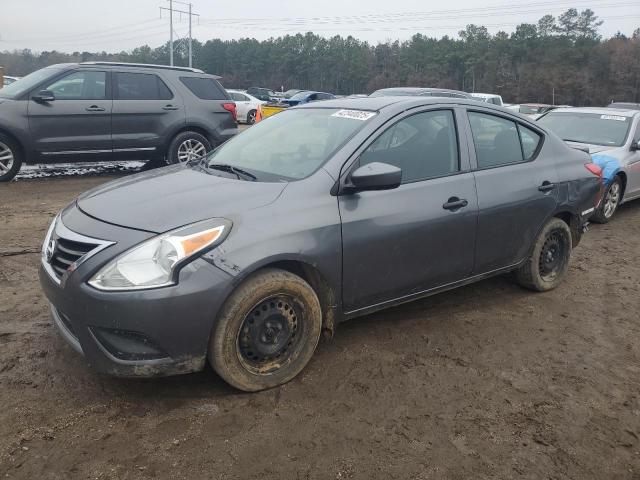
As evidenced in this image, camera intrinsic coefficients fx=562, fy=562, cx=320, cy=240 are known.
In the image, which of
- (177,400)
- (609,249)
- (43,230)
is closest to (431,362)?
(177,400)

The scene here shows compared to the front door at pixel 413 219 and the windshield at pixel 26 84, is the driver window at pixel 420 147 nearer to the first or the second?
the front door at pixel 413 219

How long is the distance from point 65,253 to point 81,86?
6.70m

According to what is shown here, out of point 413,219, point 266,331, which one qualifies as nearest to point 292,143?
point 413,219

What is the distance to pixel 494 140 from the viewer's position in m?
4.33

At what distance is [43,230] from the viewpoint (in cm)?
616

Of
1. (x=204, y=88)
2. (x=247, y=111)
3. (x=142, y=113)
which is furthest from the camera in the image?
(x=247, y=111)

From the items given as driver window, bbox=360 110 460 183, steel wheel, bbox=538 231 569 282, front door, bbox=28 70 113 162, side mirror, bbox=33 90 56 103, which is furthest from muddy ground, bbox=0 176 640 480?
side mirror, bbox=33 90 56 103

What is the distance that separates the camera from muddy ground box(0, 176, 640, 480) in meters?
2.57

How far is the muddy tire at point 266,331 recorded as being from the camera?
291 cm

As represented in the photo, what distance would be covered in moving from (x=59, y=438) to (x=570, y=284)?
444 cm

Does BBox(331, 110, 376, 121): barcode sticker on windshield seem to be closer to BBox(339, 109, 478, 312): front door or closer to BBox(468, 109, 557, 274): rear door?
BBox(339, 109, 478, 312): front door

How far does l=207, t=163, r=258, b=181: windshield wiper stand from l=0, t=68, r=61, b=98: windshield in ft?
19.7

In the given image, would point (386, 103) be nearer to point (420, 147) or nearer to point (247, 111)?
point (420, 147)

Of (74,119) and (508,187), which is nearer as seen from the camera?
(508,187)
